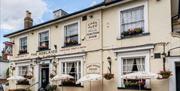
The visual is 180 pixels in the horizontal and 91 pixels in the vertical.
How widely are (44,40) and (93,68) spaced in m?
6.63

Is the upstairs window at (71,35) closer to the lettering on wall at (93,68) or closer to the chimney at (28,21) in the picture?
the lettering on wall at (93,68)

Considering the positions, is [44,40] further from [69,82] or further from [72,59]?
[69,82]

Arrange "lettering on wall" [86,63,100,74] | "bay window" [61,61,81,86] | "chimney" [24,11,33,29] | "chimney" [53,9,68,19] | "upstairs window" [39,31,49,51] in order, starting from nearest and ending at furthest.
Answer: "lettering on wall" [86,63,100,74] < "bay window" [61,61,81,86] < "upstairs window" [39,31,49,51] < "chimney" [53,9,68,19] < "chimney" [24,11,33,29]

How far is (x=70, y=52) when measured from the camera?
65.6 ft

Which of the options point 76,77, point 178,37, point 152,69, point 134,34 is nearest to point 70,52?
point 76,77

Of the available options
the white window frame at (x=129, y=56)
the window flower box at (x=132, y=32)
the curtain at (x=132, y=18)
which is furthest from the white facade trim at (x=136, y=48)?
the curtain at (x=132, y=18)

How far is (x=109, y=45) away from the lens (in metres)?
17.2

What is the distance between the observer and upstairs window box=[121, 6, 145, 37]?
15586mm

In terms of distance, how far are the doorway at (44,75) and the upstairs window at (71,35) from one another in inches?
129

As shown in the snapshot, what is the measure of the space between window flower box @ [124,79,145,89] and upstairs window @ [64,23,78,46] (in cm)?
547

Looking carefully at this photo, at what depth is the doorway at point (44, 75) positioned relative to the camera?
22.8 m

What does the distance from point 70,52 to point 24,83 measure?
21.3ft

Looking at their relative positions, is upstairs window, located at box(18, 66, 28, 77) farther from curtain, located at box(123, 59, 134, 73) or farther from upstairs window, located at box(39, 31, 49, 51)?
curtain, located at box(123, 59, 134, 73)

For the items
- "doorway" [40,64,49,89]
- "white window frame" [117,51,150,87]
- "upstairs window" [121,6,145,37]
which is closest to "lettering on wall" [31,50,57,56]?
"doorway" [40,64,49,89]
